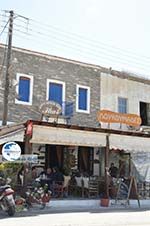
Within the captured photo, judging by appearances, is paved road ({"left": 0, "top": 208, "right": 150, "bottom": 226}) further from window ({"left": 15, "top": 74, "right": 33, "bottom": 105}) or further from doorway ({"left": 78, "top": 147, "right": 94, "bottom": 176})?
window ({"left": 15, "top": 74, "right": 33, "bottom": 105})

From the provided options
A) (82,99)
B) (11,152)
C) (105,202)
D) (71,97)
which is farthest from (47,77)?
(11,152)

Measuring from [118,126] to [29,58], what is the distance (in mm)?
6824

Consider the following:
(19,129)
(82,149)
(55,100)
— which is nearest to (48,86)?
(55,100)

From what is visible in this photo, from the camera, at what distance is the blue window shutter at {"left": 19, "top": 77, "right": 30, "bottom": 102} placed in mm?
21453

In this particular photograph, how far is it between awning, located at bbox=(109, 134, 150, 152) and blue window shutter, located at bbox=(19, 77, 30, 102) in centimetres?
554

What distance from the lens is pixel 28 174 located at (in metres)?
16.2

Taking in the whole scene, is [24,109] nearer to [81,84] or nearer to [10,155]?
[81,84]

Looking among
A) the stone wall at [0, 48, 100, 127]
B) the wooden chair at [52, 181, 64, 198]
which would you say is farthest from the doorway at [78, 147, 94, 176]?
the wooden chair at [52, 181, 64, 198]

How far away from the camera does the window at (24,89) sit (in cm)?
2137

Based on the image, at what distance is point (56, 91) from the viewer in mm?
22766

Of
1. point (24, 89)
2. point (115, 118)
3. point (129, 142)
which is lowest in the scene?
point (129, 142)

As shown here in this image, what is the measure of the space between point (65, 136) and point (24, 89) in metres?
5.62

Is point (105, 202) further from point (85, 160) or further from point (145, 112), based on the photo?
point (145, 112)

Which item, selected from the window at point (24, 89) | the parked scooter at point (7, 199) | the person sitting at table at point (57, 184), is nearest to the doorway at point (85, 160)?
the window at point (24, 89)
